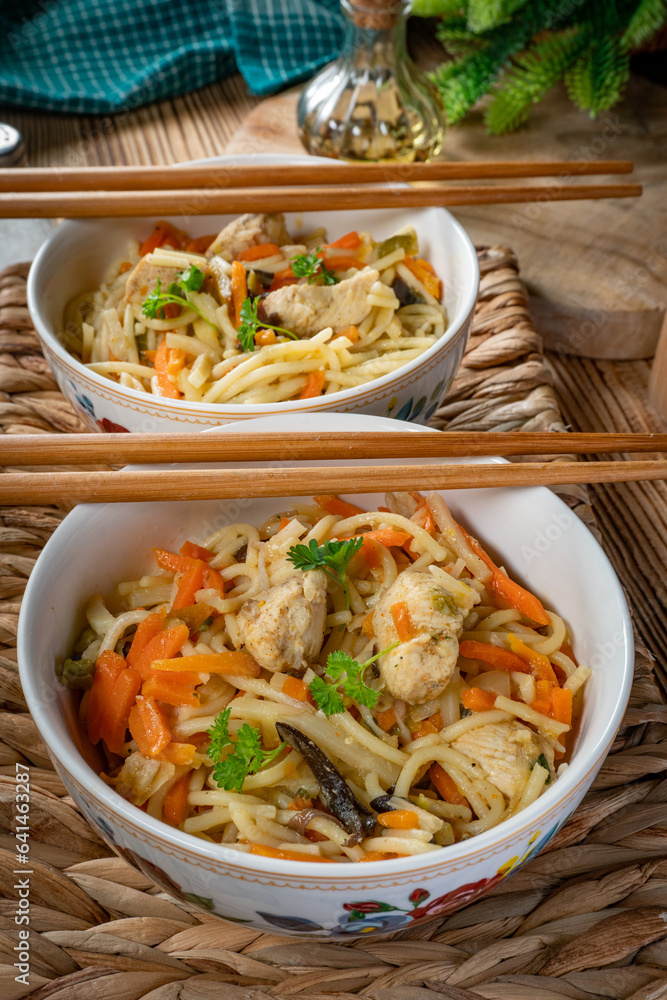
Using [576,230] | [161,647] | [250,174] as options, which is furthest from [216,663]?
[576,230]

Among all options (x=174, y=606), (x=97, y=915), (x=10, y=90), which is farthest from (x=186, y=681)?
(x=10, y=90)

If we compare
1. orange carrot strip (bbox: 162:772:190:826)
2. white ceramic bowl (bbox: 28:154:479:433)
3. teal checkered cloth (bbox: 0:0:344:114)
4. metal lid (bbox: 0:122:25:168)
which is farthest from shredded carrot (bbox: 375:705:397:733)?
teal checkered cloth (bbox: 0:0:344:114)

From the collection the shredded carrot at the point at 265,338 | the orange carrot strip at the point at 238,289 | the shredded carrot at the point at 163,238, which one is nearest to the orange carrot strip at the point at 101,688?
the shredded carrot at the point at 265,338

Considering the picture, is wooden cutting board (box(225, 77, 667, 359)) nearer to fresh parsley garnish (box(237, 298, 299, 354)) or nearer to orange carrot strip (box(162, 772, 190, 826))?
fresh parsley garnish (box(237, 298, 299, 354))

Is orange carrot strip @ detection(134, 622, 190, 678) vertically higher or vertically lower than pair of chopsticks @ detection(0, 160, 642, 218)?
lower

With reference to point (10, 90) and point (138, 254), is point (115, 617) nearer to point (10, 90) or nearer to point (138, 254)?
point (138, 254)

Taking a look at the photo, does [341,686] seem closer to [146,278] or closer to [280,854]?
[280,854]
